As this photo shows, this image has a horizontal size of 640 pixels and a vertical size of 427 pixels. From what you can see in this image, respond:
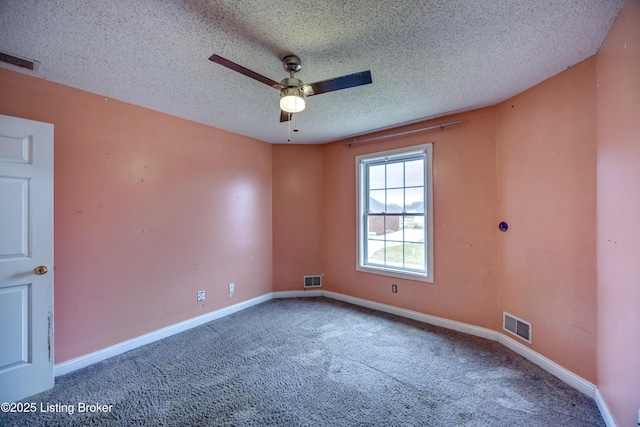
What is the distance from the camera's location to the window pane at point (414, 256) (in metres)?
3.36

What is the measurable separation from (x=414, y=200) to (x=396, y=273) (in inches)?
38.9

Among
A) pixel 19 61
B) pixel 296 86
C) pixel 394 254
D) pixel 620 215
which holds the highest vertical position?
pixel 19 61

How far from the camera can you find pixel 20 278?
1.94 m

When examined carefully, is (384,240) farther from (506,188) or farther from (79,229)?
(79,229)

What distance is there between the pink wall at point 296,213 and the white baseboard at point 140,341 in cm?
79

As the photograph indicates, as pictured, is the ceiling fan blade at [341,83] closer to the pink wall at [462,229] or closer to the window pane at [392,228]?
the pink wall at [462,229]

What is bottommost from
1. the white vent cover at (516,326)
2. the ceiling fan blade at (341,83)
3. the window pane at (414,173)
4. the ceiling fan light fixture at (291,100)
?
the white vent cover at (516,326)

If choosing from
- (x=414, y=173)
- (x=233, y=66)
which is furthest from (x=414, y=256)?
(x=233, y=66)

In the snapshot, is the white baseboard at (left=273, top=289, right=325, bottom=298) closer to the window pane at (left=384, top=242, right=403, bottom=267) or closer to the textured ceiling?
the window pane at (left=384, top=242, right=403, bottom=267)

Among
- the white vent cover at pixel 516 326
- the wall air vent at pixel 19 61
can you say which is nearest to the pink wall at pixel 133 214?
the wall air vent at pixel 19 61

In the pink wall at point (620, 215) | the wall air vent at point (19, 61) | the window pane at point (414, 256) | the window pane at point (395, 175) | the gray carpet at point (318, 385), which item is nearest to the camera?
the pink wall at point (620, 215)

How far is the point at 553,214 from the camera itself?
2189mm

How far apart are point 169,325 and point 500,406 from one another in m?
3.14

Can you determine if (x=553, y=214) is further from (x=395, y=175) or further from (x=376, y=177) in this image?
(x=376, y=177)
